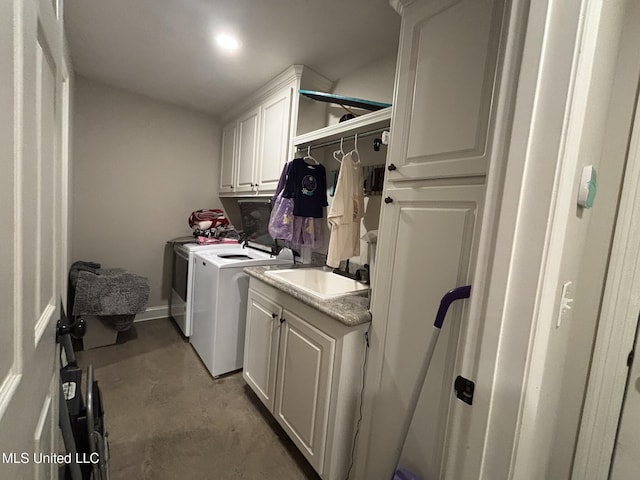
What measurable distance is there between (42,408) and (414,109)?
55.7 inches

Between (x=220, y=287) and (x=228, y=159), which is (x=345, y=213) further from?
(x=228, y=159)

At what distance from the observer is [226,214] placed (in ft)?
11.4

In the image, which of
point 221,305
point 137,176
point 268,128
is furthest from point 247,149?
point 221,305

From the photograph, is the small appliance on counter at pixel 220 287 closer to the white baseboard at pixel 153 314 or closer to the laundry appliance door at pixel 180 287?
the laundry appliance door at pixel 180 287

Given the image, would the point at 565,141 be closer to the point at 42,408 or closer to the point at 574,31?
the point at 574,31

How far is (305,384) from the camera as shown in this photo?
1.34 meters

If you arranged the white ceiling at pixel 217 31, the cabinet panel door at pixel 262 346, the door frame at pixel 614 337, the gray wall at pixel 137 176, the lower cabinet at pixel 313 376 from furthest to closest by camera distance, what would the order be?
the gray wall at pixel 137 176, the cabinet panel door at pixel 262 346, the white ceiling at pixel 217 31, the lower cabinet at pixel 313 376, the door frame at pixel 614 337

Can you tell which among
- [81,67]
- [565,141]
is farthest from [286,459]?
[81,67]

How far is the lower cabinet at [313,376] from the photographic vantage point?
1179 millimetres

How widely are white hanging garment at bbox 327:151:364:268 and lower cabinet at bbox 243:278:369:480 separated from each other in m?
0.38

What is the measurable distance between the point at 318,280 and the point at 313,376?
0.66 meters

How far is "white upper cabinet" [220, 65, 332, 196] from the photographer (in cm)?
204

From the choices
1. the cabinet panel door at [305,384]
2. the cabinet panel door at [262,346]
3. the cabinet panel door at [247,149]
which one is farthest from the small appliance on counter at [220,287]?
the cabinet panel door at [305,384]

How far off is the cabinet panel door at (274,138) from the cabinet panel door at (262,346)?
39.5 inches
